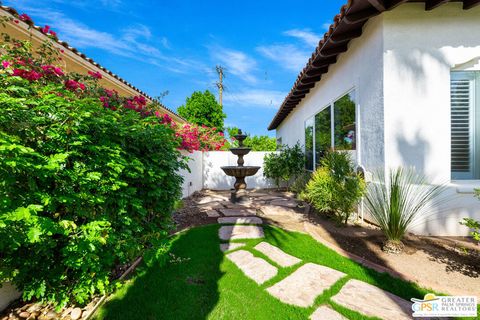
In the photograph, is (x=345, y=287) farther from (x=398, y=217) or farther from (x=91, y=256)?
(x=91, y=256)

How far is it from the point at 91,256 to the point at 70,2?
730 centimetres

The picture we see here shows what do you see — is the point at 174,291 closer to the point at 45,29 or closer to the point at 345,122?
the point at 45,29

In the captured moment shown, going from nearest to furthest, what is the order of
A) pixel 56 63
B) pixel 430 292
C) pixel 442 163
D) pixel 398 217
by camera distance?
pixel 430 292, pixel 398 217, pixel 442 163, pixel 56 63

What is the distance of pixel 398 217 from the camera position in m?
3.28

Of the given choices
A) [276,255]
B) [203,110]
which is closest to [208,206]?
[276,255]

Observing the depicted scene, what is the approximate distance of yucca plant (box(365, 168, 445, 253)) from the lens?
3.29 meters

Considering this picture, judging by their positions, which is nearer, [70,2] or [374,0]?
[374,0]

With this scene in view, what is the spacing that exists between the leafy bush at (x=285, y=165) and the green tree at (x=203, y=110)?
41.0ft

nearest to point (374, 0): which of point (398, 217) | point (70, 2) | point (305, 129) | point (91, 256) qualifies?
Answer: point (398, 217)

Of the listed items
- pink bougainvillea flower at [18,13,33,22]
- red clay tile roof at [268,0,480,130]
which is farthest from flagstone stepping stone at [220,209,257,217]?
pink bougainvillea flower at [18,13,33,22]

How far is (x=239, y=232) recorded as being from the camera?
4.11m

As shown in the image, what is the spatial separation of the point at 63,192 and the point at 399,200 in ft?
13.8

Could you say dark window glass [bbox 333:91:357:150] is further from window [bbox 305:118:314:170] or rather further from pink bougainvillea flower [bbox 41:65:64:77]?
pink bougainvillea flower [bbox 41:65:64:77]

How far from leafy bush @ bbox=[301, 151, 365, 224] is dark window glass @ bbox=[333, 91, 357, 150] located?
965mm
